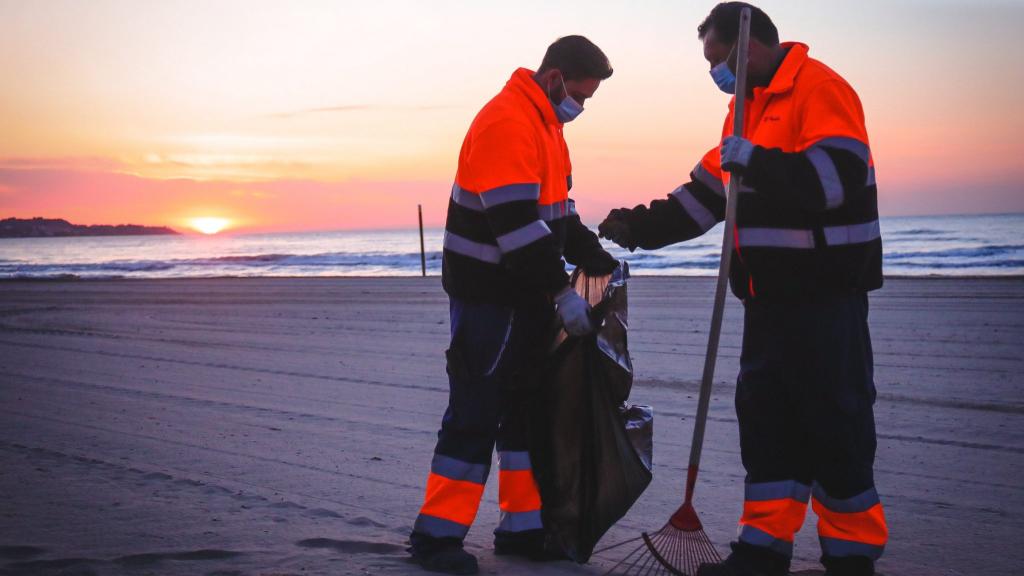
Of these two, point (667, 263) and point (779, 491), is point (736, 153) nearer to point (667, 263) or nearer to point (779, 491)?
point (779, 491)

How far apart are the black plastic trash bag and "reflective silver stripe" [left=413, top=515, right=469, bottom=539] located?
332 millimetres

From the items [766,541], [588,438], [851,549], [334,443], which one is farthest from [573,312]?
[334,443]

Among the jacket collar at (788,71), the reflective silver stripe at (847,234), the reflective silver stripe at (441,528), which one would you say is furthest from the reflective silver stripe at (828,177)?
the reflective silver stripe at (441,528)

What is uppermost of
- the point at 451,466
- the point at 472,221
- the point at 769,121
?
the point at 769,121

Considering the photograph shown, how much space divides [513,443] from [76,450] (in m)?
2.66

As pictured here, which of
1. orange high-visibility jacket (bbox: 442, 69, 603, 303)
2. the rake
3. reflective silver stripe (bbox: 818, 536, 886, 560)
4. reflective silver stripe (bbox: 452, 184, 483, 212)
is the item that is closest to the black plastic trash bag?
A: the rake

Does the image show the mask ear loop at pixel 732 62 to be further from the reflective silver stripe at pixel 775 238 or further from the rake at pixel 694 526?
the reflective silver stripe at pixel 775 238

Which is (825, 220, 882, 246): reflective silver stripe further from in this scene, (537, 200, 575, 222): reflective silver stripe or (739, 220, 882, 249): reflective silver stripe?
(537, 200, 575, 222): reflective silver stripe

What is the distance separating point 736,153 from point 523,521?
4.76ft

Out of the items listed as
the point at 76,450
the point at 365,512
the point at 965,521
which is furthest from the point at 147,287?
the point at 965,521

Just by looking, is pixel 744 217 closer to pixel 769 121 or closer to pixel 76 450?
pixel 769 121

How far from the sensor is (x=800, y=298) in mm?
3113

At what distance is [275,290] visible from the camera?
17.0 meters

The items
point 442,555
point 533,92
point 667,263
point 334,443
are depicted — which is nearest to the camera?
point 442,555
